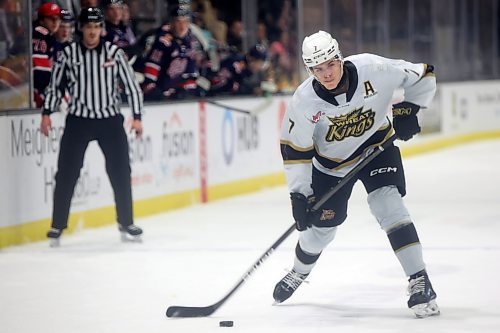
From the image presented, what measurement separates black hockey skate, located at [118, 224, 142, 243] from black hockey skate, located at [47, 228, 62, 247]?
1.33 feet

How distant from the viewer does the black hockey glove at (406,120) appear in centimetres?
497

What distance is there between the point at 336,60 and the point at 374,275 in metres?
1.59

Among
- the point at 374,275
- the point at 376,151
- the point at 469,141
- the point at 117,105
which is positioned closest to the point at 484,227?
the point at 374,275

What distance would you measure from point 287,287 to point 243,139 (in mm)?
5100

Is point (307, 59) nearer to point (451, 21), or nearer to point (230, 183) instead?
point (230, 183)

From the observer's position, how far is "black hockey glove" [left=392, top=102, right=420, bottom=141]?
4.97 m

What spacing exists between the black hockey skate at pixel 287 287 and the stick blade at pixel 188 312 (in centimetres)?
37

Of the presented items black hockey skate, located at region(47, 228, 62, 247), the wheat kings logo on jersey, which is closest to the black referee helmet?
black hockey skate, located at region(47, 228, 62, 247)

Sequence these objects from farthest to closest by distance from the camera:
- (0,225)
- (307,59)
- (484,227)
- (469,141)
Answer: (469,141), (484,227), (0,225), (307,59)

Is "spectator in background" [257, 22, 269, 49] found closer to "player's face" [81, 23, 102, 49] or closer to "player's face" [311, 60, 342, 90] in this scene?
"player's face" [81, 23, 102, 49]

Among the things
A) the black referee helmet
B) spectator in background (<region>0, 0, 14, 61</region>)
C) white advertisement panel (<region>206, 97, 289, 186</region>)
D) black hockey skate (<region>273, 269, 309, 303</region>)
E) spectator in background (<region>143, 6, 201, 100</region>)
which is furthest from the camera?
white advertisement panel (<region>206, 97, 289, 186</region>)

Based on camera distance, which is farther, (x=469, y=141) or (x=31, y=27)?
(x=469, y=141)

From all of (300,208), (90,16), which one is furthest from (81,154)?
(300,208)

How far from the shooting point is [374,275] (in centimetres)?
595
